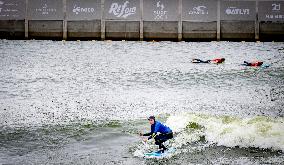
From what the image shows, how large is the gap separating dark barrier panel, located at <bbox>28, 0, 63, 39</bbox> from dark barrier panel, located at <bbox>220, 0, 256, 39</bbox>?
19628 millimetres

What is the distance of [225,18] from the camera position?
47.4 m

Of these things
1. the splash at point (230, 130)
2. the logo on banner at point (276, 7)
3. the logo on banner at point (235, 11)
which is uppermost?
the logo on banner at point (276, 7)

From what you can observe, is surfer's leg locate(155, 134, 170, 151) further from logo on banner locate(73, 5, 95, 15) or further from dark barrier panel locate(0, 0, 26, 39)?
dark barrier panel locate(0, 0, 26, 39)

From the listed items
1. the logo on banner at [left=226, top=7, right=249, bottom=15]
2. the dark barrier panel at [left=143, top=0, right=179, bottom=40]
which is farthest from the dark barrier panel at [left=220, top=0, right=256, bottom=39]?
the dark barrier panel at [left=143, top=0, right=179, bottom=40]

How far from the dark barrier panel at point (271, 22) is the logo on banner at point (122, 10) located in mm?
15659

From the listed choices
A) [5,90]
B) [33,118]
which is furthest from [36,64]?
[33,118]

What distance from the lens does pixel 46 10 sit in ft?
155

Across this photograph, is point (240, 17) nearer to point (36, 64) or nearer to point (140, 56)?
point (140, 56)

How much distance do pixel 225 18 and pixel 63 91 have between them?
31.7 m

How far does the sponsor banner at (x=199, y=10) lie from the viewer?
47125mm

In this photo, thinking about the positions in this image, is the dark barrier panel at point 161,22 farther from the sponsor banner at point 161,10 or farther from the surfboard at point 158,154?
the surfboard at point 158,154

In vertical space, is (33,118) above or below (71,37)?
below

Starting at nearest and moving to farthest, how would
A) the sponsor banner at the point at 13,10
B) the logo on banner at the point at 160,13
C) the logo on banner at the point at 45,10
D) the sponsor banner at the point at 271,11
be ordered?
the logo on banner at the point at 160,13 → the sponsor banner at the point at 13,10 → the logo on banner at the point at 45,10 → the sponsor banner at the point at 271,11

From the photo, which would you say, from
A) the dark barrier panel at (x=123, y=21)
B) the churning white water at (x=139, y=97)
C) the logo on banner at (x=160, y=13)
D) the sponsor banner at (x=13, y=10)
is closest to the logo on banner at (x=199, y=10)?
the logo on banner at (x=160, y=13)
